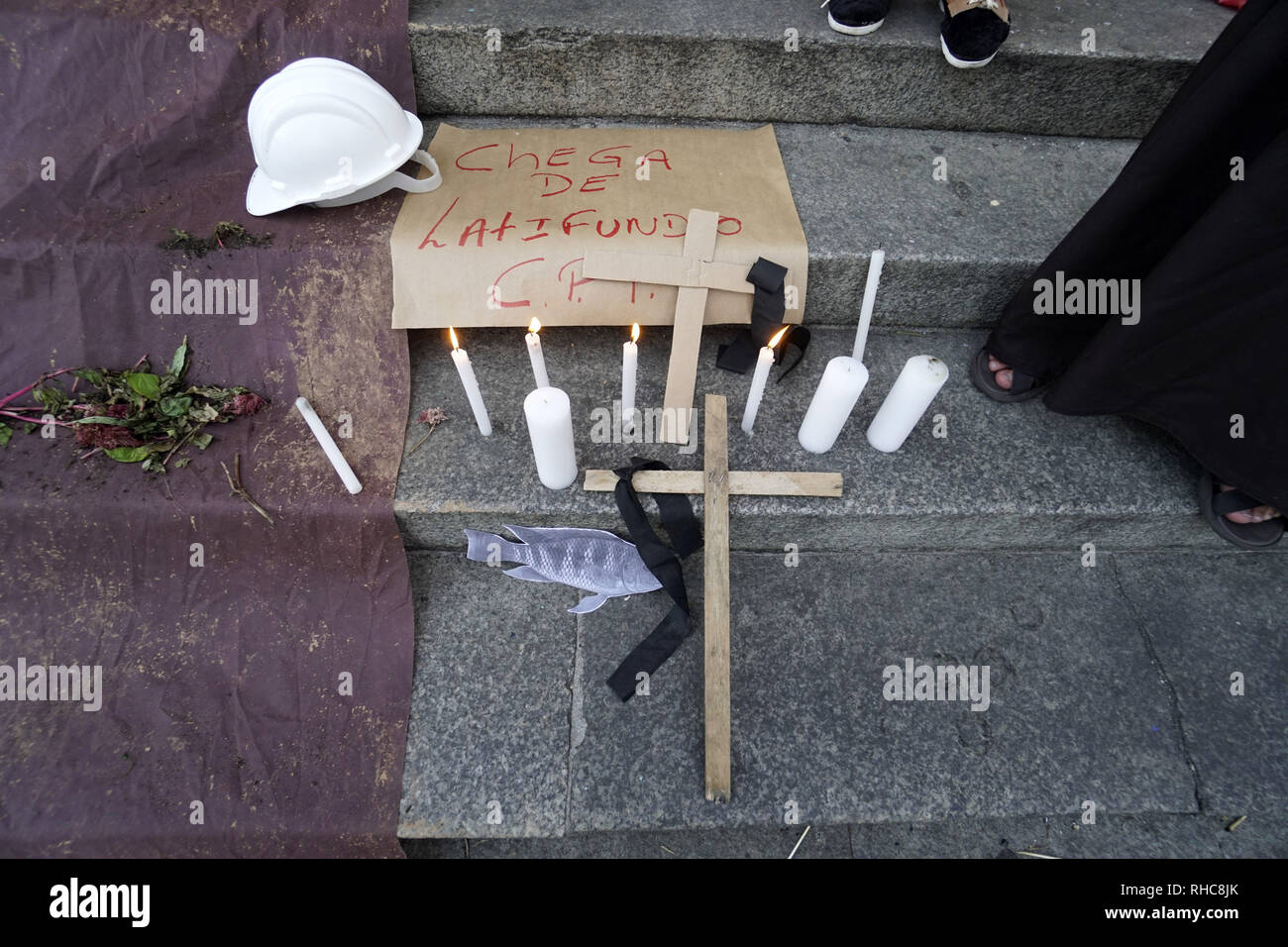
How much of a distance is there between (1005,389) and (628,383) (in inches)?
43.6

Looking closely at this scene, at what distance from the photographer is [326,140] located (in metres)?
1.56

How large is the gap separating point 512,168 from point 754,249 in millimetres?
775

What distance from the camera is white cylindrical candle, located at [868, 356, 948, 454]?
1.44 m

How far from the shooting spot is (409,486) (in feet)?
5.17

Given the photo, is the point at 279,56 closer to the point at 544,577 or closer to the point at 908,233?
the point at 544,577

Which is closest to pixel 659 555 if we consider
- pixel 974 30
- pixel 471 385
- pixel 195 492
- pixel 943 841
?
pixel 471 385

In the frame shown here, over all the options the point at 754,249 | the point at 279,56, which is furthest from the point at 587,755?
the point at 279,56

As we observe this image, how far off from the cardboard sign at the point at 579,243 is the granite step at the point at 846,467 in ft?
0.63

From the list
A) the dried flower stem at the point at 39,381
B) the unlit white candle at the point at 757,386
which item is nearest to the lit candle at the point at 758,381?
the unlit white candle at the point at 757,386

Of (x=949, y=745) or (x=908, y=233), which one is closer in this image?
(x=949, y=745)

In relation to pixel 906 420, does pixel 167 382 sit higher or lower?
higher

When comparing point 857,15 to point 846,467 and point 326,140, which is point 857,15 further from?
point 326,140

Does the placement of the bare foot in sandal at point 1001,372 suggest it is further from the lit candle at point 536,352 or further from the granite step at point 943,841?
the lit candle at point 536,352

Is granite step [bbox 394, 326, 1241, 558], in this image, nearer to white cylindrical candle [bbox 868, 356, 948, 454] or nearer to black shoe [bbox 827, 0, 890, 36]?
white cylindrical candle [bbox 868, 356, 948, 454]
